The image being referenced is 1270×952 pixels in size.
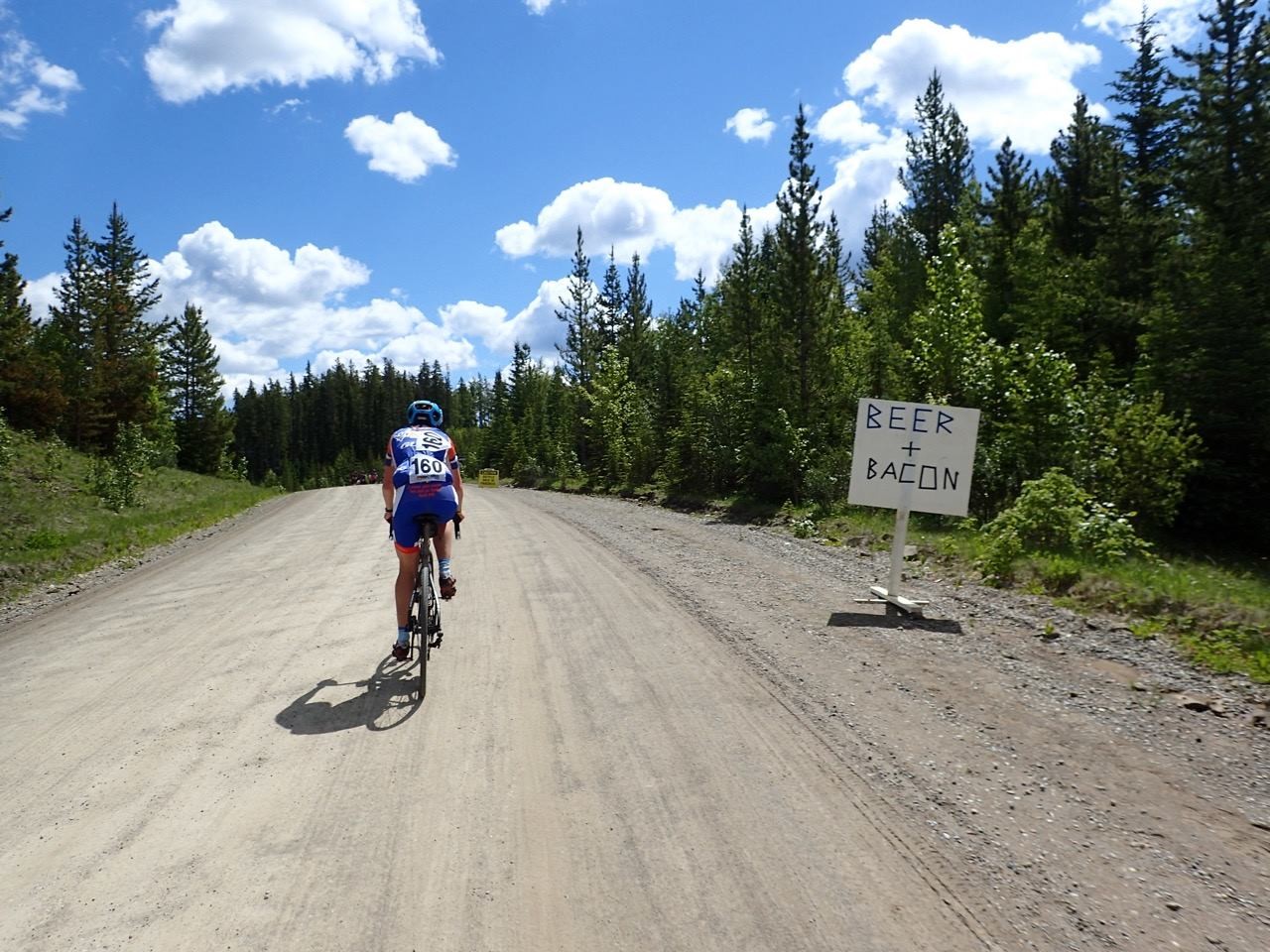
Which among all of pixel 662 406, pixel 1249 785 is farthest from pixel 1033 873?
pixel 662 406

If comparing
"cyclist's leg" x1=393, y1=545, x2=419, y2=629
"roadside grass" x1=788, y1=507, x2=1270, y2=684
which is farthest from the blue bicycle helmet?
"roadside grass" x1=788, y1=507, x2=1270, y2=684

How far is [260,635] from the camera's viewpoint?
7.14m

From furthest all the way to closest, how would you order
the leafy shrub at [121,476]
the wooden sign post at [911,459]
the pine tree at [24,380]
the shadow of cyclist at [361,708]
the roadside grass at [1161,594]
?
the pine tree at [24,380]
the leafy shrub at [121,476]
the wooden sign post at [911,459]
the roadside grass at [1161,594]
the shadow of cyclist at [361,708]

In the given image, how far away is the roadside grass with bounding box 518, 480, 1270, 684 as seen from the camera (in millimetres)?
6539

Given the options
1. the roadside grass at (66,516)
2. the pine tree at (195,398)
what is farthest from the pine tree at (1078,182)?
the pine tree at (195,398)

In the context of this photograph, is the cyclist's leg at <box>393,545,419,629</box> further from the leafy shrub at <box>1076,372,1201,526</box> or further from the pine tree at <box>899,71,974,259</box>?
the pine tree at <box>899,71,974,259</box>

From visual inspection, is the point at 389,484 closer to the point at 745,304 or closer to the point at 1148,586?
the point at 1148,586

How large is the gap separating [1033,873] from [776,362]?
732 inches

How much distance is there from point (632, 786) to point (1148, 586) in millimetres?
7100

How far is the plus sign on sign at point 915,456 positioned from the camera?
820 cm

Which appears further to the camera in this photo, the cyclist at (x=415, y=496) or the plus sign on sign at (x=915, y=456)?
the plus sign on sign at (x=915, y=456)

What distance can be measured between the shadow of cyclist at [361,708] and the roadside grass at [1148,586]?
6.53m

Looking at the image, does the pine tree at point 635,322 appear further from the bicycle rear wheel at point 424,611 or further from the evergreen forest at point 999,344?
the bicycle rear wheel at point 424,611

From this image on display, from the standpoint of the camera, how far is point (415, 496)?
5570 mm
